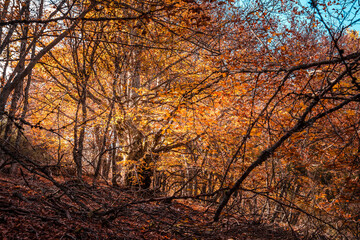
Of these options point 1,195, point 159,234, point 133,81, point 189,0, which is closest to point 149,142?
point 133,81

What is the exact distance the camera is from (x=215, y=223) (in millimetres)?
3535

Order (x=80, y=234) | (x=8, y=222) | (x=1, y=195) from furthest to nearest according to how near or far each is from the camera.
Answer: (x=1, y=195) → (x=80, y=234) → (x=8, y=222)

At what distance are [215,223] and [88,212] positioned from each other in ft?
6.14

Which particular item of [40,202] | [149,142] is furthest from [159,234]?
[149,142]

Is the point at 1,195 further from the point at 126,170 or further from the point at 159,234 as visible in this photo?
the point at 126,170

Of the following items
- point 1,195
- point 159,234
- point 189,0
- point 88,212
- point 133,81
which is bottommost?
point 159,234

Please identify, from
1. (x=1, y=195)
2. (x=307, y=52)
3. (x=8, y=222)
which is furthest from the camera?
(x=307, y=52)

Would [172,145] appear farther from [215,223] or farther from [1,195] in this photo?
[1,195]

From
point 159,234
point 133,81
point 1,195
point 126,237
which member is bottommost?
point 159,234

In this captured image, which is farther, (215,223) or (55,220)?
(215,223)

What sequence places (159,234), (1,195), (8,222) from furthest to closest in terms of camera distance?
(159,234) → (1,195) → (8,222)

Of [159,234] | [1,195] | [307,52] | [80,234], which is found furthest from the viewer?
[307,52]

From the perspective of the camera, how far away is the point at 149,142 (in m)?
8.12

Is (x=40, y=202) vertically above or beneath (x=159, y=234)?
above
